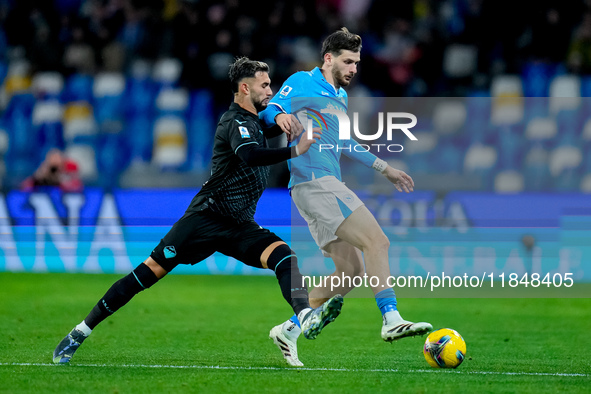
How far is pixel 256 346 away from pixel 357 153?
1.89 meters

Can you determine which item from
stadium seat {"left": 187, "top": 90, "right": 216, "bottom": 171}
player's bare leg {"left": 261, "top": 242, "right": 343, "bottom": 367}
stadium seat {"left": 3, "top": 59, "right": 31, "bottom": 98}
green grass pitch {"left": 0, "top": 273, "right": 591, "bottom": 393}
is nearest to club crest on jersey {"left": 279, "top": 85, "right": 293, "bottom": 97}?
player's bare leg {"left": 261, "top": 242, "right": 343, "bottom": 367}

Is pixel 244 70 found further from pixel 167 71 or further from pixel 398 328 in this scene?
pixel 167 71

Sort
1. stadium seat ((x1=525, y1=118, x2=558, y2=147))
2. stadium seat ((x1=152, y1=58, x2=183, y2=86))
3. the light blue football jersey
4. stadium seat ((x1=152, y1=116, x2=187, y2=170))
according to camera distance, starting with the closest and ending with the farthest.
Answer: the light blue football jersey, stadium seat ((x1=525, y1=118, x2=558, y2=147)), stadium seat ((x1=152, y1=116, x2=187, y2=170)), stadium seat ((x1=152, y1=58, x2=183, y2=86))

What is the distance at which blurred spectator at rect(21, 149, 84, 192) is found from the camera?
14.4 m

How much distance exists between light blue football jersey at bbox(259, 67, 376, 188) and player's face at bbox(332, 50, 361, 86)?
117mm

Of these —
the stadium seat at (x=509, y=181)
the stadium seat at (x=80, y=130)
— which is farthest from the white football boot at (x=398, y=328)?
the stadium seat at (x=80, y=130)

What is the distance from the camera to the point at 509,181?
→ 13641mm

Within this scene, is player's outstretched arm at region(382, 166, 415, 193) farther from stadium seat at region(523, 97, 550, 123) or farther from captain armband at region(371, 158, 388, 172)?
stadium seat at region(523, 97, 550, 123)

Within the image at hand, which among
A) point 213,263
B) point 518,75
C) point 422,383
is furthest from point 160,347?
point 518,75

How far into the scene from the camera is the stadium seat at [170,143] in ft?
50.4

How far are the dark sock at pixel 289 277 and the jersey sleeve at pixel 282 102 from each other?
97 cm

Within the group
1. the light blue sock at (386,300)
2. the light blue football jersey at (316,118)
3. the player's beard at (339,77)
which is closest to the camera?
the light blue sock at (386,300)

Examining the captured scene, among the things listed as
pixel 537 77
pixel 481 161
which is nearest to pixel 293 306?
pixel 481 161

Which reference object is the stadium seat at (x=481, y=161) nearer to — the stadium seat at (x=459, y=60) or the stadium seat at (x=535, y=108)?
the stadium seat at (x=535, y=108)
